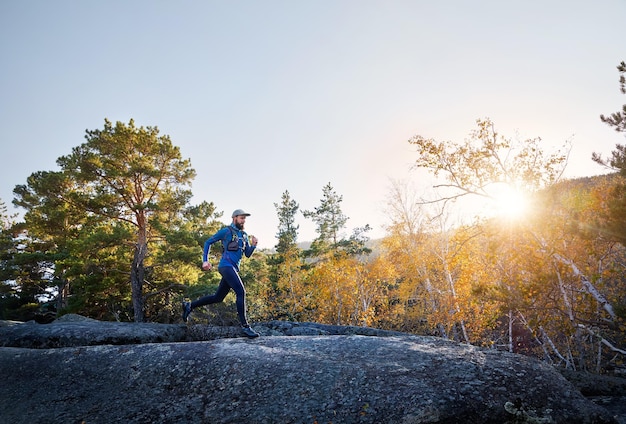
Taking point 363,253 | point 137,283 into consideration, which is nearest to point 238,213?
point 137,283

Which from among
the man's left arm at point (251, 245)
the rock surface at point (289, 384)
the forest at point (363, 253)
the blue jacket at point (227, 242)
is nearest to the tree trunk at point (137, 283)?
the forest at point (363, 253)

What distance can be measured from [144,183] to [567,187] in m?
20.2

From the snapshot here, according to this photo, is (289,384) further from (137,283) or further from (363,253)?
(363,253)

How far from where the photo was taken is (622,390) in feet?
15.4

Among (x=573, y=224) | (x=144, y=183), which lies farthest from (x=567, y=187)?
(x=144, y=183)

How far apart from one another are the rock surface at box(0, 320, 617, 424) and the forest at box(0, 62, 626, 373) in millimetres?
4215

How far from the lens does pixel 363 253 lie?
31.2m

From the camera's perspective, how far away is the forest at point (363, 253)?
27.1ft

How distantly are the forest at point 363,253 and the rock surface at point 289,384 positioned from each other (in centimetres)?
421

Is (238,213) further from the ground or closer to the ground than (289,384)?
further from the ground

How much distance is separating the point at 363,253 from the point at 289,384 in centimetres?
2802

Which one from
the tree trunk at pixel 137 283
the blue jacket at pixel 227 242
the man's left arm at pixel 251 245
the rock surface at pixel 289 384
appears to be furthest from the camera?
the tree trunk at pixel 137 283

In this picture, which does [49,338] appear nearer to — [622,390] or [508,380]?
[508,380]

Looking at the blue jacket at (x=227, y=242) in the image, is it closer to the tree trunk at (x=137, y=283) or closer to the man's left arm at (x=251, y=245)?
the man's left arm at (x=251, y=245)
